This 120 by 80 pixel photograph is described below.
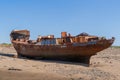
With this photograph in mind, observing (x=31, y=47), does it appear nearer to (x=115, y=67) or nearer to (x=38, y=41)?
(x=38, y=41)

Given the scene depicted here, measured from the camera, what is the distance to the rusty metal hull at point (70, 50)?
26.0 m

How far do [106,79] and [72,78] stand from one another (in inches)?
76.2

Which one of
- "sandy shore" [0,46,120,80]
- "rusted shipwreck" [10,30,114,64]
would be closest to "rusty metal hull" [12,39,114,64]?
"rusted shipwreck" [10,30,114,64]

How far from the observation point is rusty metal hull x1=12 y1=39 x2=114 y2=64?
2605 cm

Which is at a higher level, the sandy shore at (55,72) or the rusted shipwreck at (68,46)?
the rusted shipwreck at (68,46)

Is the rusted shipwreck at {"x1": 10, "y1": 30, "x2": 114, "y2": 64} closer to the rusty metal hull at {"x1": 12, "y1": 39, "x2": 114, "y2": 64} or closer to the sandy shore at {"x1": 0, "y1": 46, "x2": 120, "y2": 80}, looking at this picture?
the rusty metal hull at {"x1": 12, "y1": 39, "x2": 114, "y2": 64}

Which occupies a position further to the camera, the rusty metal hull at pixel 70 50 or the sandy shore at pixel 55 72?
the rusty metal hull at pixel 70 50

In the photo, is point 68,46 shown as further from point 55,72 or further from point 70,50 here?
point 55,72

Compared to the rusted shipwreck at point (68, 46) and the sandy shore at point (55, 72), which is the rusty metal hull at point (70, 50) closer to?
the rusted shipwreck at point (68, 46)

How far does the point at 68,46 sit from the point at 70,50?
37 centimetres

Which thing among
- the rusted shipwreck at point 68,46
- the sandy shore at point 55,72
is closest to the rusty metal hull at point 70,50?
the rusted shipwreck at point 68,46

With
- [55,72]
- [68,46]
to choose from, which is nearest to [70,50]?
[68,46]

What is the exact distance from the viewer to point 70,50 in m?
27.0

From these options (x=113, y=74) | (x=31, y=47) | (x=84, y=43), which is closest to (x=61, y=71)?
(x=113, y=74)
